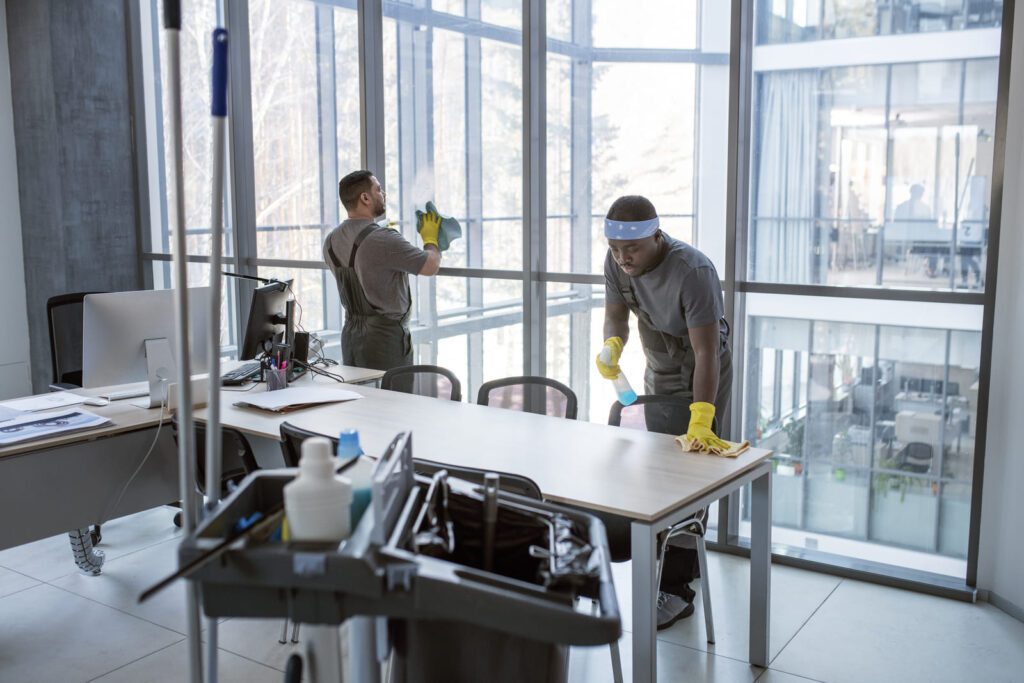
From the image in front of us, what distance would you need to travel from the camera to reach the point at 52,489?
312 centimetres

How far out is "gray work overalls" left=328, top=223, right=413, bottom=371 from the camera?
14.0 feet

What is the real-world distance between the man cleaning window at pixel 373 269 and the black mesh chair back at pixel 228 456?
3.17ft

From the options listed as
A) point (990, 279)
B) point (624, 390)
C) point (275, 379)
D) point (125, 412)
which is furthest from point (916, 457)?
point (125, 412)

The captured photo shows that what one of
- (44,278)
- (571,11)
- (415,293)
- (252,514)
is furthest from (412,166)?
(252,514)

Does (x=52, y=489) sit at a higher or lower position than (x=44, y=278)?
lower

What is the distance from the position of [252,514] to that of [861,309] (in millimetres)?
2934

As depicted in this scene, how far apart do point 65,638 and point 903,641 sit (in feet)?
9.59

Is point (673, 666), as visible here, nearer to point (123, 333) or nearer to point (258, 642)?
point (258, 642)

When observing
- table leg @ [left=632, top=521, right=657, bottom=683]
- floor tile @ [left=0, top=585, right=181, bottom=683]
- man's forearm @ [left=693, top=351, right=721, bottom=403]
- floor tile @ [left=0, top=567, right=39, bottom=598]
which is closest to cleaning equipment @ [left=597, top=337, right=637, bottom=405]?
man's forearm @ [left=693, top=351, right=721, bottom=403]

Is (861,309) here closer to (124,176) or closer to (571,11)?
(571,11)

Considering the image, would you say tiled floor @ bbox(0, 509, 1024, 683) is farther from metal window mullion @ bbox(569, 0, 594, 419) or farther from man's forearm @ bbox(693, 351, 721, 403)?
metal window mullion @ bbox(569, 0, 594, 419)

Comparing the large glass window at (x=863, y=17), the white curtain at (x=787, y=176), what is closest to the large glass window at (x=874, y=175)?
the white curtain at (x=787, y=176)

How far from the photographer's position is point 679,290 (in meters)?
3.21

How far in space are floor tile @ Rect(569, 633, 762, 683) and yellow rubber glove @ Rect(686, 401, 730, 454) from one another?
746mm
